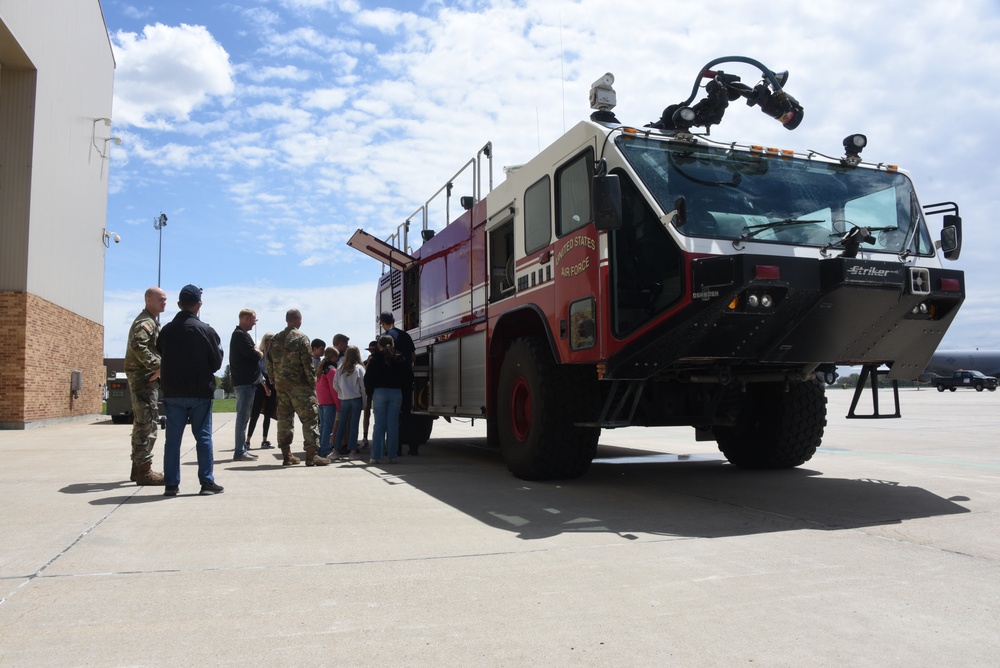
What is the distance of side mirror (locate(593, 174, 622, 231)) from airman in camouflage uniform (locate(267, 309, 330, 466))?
456cm

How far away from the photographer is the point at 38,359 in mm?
18359

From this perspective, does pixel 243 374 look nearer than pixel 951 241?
No

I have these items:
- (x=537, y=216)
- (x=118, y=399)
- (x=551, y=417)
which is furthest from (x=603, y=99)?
(x=118, y=399)

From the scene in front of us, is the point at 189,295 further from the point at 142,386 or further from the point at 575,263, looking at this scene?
the point at 575,263

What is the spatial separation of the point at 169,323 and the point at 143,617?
394cm

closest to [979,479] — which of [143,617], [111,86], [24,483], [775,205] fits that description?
[775,205]

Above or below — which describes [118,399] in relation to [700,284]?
below

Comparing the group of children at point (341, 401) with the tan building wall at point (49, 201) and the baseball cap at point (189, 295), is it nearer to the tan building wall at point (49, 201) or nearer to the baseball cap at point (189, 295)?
the baseball cap at point (189, 295)

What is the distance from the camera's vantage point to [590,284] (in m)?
6.41

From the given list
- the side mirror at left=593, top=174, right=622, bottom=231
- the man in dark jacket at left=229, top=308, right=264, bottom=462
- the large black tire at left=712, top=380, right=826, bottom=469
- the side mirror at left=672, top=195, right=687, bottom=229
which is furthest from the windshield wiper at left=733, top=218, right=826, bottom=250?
the man in dark jacket at left=229, top=308, right=264, bottom=462

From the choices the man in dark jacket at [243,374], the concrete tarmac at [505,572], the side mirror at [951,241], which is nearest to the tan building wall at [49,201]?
the man in dark jacket at [243,374]

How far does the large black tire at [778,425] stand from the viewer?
8.05 metres

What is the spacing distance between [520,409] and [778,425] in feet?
9.22

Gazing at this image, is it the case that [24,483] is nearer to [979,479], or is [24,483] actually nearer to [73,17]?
[979,479]
